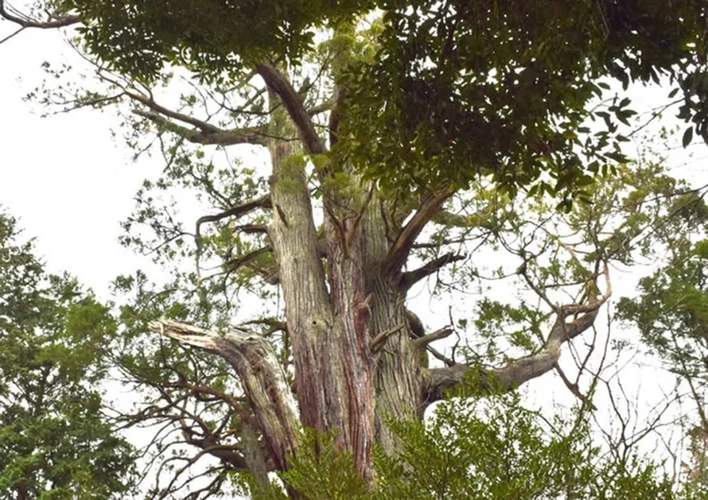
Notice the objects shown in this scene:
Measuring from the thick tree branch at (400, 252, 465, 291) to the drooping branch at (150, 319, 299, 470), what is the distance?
1.87 meters

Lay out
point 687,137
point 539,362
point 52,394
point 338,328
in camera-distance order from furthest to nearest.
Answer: point 52,394, point 539,362, point 338,328, point 687,137

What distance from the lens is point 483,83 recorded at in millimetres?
2289

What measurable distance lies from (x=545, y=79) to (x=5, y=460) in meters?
8.90

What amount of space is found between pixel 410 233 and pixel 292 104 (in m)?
1.41

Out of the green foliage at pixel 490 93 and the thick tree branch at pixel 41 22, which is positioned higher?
the thick tree branch at pixel 41 22

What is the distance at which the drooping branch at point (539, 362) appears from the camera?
5.70 metres

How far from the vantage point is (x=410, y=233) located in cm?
564

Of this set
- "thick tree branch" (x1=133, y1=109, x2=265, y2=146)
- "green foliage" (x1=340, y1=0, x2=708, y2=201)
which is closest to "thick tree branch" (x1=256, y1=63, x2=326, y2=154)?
"thick tree branch" (x1=133, y1=109, x2=265, y2=146)

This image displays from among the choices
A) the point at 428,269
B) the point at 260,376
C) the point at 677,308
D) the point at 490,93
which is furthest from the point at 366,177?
the point at 677,308

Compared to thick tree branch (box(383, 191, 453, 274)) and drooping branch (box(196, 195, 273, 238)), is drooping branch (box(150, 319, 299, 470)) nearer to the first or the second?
thick tree branch (box(383, 191, 453, 274))

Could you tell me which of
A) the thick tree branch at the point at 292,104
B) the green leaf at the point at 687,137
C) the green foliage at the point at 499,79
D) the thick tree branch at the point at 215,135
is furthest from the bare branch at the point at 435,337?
the green leaf at the point at 687,137

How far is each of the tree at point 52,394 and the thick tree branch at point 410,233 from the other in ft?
7.55

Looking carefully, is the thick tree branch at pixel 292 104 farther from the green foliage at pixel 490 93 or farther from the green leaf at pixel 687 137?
the green leaf at pixel 687 137

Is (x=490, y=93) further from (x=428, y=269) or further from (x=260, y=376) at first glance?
(x=428, y=269)
